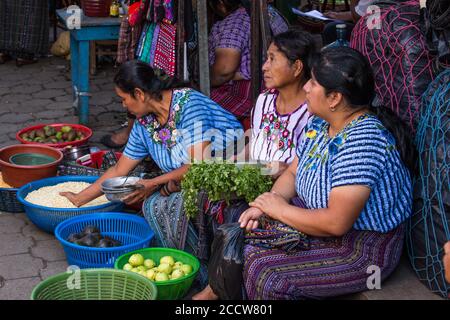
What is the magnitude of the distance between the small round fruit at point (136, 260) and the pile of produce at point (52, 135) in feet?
6.44

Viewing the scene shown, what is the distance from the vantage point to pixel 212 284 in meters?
3.61

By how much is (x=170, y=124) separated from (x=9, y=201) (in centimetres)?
132

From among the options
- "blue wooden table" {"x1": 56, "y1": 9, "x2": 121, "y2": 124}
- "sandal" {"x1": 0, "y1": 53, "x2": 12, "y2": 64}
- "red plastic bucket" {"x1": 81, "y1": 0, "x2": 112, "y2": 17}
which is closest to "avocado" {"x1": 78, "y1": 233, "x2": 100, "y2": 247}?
"blue wooden table" {"x1": 56, "y1": 9, "x2": 121, "y2": 124}

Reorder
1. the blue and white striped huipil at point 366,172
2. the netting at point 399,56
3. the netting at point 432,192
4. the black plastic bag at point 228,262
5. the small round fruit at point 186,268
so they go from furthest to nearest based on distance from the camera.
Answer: the small round fruit at point 186,268 → the netting at point 399,56 → the black plastic bag at point 228,262 → the netting at point 432,192 → the blue and white striped huipil at point 366,172

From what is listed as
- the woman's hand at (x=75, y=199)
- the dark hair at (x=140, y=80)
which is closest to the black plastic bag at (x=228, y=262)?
the dark hair at (x=140, y=80)

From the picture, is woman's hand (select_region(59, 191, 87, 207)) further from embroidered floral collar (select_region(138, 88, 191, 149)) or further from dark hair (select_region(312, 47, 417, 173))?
dark hair (select_region(312, 47, 417, 173))

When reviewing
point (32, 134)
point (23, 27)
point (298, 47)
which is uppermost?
point (298, 47)

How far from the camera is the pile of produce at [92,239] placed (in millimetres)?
4184

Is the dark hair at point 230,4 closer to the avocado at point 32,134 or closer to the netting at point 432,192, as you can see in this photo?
the avocado at point 32,134

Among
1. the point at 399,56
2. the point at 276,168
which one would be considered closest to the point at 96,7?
the point at 276,168

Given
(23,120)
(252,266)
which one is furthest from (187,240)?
(23,120)

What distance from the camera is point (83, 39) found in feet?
21.2

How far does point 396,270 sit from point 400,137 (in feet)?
2.11

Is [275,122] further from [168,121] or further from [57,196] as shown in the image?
[57,196]
